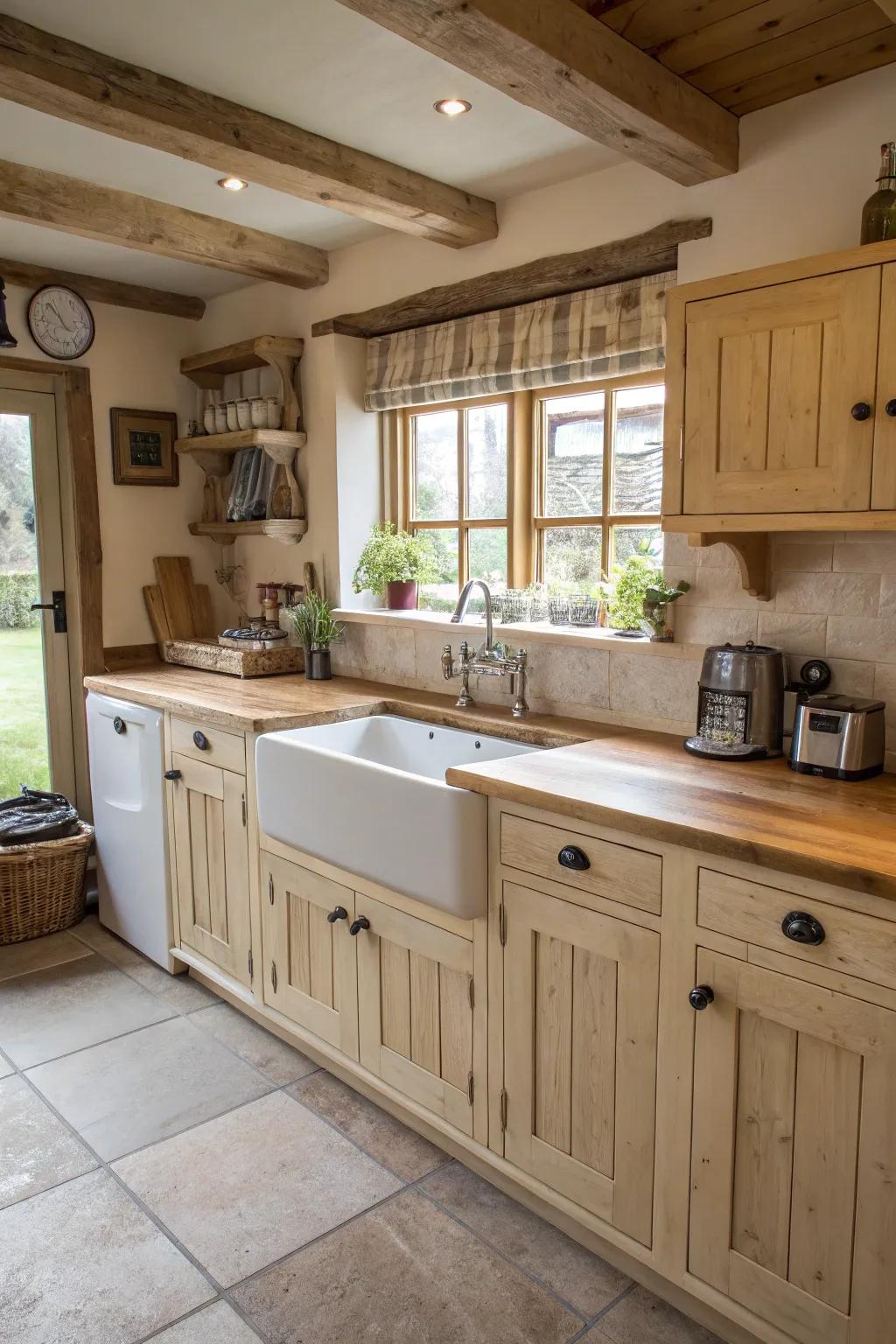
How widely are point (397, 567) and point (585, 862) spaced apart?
177cm

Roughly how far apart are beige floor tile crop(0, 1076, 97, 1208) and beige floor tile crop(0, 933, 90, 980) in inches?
31.1

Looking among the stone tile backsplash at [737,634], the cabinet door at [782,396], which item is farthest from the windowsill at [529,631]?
the cabinet door at [782,396]

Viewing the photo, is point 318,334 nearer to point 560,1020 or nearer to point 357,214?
point 357,214

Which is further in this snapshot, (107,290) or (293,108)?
(107,290)

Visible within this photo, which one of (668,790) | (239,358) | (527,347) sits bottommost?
(668,790)

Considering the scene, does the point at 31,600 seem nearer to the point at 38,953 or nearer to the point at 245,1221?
the point at 38,953

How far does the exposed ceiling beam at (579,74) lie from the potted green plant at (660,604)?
0.98 m

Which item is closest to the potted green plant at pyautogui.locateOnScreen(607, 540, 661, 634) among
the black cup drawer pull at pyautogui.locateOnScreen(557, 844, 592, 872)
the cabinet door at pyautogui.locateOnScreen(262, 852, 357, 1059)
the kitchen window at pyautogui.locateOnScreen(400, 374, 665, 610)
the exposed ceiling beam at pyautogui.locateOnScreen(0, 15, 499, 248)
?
the kitchen window at pyautogui.locateOnScreen(400, 374, 665, 610)

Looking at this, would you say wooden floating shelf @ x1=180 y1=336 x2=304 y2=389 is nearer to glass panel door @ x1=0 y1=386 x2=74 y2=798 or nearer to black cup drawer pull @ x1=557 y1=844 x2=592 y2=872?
glass panel door @ x1=0 y1=386 x2=74 y2=798

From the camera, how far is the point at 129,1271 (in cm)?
193

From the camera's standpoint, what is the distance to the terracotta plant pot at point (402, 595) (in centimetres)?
340

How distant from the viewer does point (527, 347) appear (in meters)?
2.82

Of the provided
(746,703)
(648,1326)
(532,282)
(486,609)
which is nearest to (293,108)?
(532,282)

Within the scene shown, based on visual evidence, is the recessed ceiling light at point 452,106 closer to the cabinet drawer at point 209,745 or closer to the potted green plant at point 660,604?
the potted green plant at point 660,604
